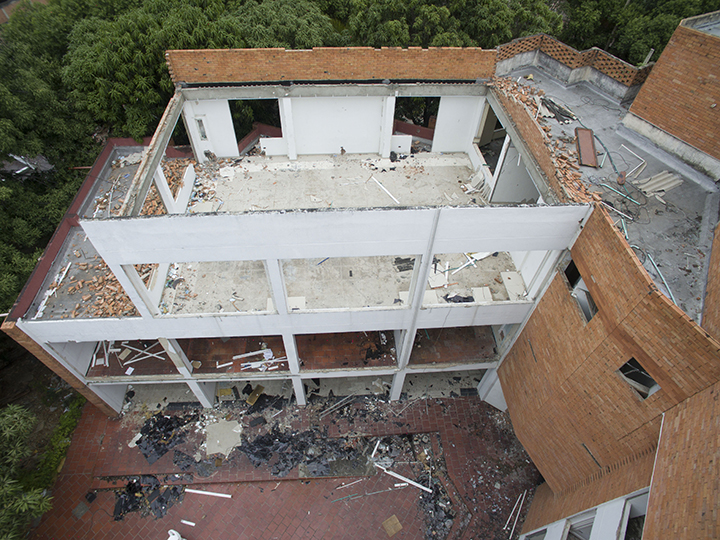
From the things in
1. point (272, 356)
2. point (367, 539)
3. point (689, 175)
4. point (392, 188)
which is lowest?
point (367, 539)

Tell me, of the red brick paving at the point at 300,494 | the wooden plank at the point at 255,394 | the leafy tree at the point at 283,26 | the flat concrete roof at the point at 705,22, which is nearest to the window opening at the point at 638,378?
the red brick paving at the point at 300,494

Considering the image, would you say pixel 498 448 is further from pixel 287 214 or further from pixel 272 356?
pixel 287 214

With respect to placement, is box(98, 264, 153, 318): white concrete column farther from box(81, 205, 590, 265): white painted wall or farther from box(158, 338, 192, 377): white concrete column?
box(158, 338, 192, 377): white concrete column

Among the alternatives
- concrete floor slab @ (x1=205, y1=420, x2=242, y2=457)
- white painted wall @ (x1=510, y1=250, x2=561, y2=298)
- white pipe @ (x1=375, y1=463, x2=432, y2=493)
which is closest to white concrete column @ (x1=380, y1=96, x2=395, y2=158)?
white painted wall @ (x1=510, y1=250, x2=561, y2=298)

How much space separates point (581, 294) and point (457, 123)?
28.0 ft

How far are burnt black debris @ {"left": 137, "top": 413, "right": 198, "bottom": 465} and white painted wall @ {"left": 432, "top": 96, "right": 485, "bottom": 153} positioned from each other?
593 inches

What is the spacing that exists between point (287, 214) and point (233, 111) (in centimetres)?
1224

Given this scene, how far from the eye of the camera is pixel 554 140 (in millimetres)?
11297

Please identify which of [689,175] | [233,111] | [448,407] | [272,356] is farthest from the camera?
[233,111]

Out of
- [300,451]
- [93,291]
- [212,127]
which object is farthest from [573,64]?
[93,291]

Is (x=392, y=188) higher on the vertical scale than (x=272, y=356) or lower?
higher

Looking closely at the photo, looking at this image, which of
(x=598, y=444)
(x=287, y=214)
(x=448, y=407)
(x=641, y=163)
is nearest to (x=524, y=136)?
(x=641, y=163)

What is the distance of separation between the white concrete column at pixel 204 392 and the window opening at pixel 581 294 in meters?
12.6

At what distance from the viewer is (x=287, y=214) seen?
780cm
